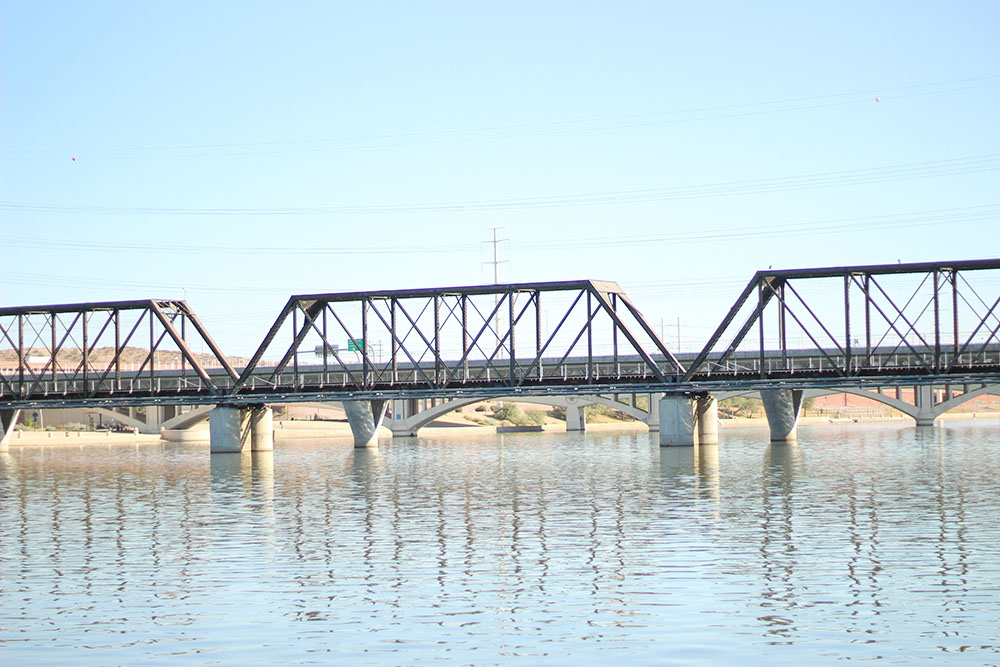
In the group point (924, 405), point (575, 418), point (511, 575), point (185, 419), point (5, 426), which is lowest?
point (575, 418)

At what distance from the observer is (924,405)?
168 m

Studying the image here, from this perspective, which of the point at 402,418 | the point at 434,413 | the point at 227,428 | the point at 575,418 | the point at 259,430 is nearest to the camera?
the point at 227,428

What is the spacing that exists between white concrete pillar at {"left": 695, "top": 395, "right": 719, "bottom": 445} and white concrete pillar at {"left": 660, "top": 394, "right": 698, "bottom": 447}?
1867 millimetres

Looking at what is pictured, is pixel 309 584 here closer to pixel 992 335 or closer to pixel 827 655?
pixel 827 655

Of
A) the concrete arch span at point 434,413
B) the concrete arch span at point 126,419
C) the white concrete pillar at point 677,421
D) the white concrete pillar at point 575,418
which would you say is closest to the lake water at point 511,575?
the white concrete pillar at point 677,421

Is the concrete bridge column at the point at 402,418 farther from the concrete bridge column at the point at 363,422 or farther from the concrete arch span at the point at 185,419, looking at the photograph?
the concrete bridge column at the point at 363,422

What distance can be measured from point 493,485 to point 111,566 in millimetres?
29489

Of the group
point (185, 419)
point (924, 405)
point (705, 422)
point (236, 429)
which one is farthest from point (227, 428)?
point (924, 405)

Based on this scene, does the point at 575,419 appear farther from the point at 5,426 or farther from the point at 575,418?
the point at 5,426

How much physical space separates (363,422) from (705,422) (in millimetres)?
38372

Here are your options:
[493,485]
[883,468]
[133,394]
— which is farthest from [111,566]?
[133,394]

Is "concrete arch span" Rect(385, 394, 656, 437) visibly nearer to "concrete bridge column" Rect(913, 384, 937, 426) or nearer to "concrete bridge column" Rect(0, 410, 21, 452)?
"concrete bridge column" Rect(913, 384, 937, 426)

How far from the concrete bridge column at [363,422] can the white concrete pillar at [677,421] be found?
122 ft

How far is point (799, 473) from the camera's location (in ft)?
205
